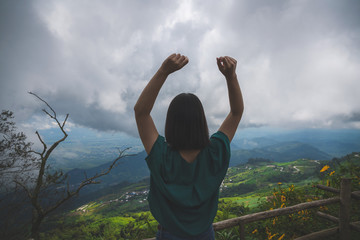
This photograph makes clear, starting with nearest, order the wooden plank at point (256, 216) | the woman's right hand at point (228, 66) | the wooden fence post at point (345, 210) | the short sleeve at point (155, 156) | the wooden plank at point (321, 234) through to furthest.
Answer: the short sleeve at point (155, 156) → the woman's right hand at point (228, 66) → the wooden plank at point (256, 216) → the wooden plank at point (321, 234) → the wooden fence post at point (345, 210)

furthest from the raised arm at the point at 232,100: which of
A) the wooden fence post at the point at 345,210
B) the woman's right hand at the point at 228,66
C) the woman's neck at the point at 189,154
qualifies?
the wooden fence post at the point at 345,210

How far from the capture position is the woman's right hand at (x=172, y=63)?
1.06 meters

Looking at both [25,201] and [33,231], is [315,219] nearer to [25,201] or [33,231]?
[33,231]

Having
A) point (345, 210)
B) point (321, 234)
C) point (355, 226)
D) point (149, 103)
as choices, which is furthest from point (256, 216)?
point (149, 103)

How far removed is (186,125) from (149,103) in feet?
0.83

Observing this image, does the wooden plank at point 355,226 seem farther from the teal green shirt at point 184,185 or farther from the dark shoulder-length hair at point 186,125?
the dark shoulder-length hair at point 186,125

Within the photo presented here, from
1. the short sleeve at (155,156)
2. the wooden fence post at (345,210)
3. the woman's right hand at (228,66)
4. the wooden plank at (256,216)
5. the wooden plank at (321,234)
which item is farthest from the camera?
the wooden fence post at (345,210)

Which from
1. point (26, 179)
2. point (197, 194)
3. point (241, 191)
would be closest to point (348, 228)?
point (197, 194)

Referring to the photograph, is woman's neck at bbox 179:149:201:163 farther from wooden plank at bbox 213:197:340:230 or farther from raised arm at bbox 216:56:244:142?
wooden plank at bbox 213:197:340:230

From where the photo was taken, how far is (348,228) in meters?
3.76

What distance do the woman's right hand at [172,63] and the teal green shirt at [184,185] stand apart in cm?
43

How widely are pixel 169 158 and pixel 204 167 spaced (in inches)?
8.9

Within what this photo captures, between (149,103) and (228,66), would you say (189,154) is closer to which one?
(149,103)

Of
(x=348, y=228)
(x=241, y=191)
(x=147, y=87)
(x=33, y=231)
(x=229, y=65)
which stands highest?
(x=229, y=65)
